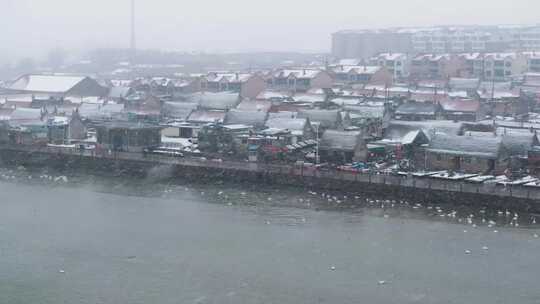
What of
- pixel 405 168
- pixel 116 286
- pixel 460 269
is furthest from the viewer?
pixel 405 168

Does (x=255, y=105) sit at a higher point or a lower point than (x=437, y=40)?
lower

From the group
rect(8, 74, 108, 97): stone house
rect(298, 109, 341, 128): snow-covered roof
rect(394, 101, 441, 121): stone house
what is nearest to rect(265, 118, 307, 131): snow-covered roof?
rect(298, 109, 341, 128): snow-covered roof

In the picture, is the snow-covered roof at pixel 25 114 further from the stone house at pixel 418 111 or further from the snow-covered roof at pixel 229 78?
the stone house at pixel 418 111

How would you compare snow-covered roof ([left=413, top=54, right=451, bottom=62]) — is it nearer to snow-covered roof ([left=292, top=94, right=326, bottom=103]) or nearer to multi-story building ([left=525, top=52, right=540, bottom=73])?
multi-story building ([left=525, top=52, right=540, bottom=73])

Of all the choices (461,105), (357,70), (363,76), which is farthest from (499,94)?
(357,70)

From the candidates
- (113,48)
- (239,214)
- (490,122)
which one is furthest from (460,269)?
(113,48)

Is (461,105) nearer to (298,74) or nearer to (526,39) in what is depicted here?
(298,74)

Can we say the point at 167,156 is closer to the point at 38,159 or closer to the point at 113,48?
the point at 38,159
